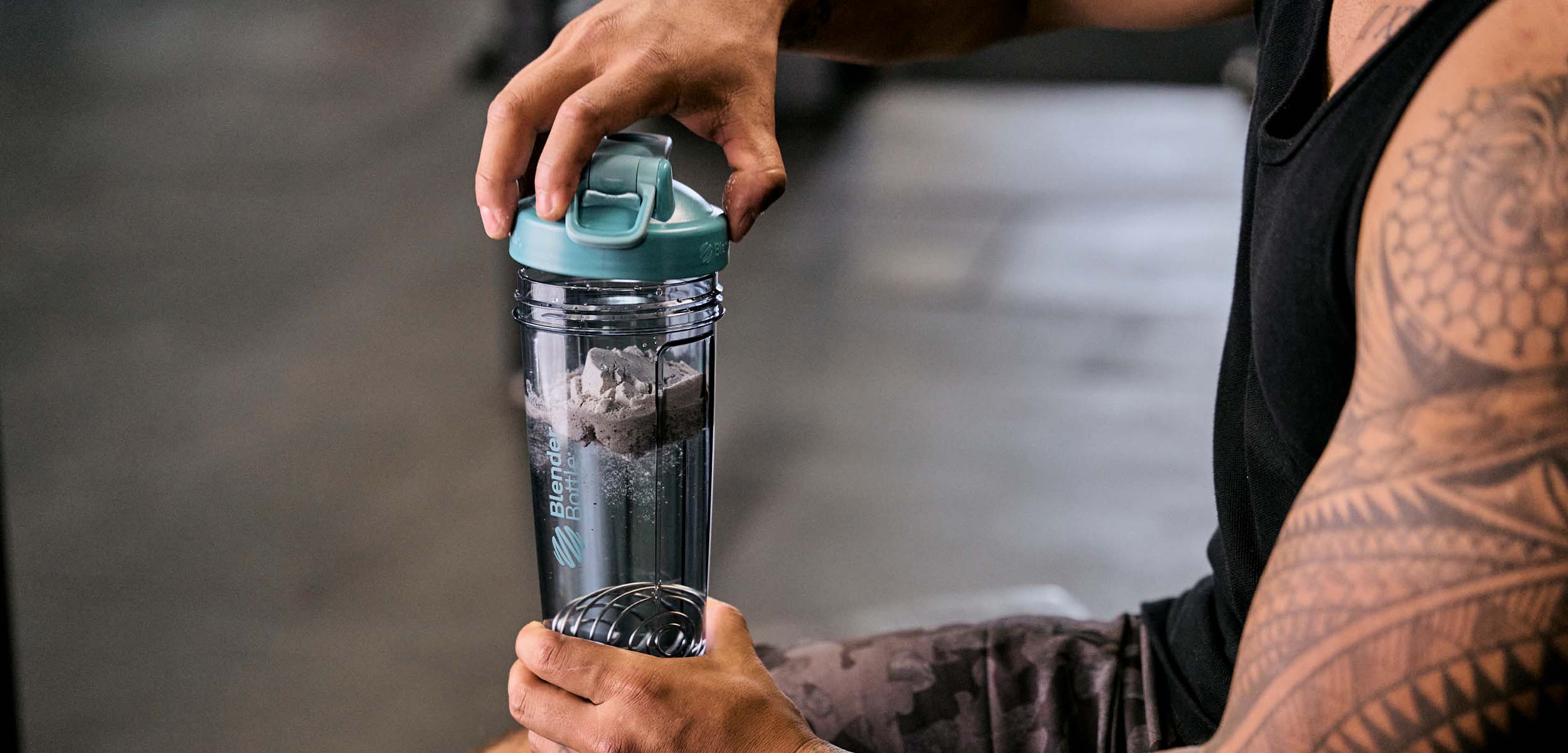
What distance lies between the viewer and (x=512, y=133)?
785mm

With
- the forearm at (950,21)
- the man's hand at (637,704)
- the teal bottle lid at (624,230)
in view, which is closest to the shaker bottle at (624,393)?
the teal bottle lid at (624,230)

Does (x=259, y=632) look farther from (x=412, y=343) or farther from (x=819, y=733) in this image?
(x=819, y=733)

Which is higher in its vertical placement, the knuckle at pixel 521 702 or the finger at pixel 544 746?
the knuckle at pixel 521 702

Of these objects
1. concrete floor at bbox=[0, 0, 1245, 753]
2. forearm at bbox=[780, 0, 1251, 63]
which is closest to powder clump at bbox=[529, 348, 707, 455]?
forearm at bbox=[780, 0, 1251, 63]

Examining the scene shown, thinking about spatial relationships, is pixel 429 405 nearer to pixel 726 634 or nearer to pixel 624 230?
pixel 726 634

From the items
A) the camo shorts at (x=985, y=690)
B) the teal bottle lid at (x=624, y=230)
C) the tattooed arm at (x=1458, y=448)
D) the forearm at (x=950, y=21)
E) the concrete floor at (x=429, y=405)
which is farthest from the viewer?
the concrete floor at (x=429, y=405)

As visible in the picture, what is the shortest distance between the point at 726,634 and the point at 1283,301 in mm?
448

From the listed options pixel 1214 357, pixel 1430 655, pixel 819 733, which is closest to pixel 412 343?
pixel 1214 357

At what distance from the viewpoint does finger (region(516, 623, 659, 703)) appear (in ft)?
2.57

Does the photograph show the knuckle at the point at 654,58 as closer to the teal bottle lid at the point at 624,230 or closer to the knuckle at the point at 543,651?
the teal bottle lid at the point at 624,230

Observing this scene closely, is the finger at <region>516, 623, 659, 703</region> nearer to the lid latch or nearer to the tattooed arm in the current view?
the lid latch

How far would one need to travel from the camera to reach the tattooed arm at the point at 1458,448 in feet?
1.81

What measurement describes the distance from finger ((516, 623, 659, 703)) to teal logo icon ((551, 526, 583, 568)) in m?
0.11

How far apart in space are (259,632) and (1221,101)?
5431 millimetres
